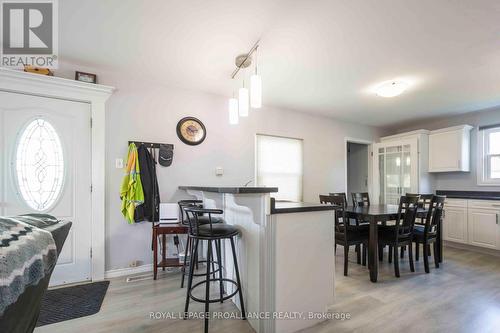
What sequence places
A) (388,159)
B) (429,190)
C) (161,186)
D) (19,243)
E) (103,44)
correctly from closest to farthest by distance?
1. (19,243)
2. (103,44)
3. (161,186)
4. (429,190)
5. (388,159)

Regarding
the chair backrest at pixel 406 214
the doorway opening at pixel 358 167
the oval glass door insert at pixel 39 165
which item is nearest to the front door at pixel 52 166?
the oval glass door insert at pixel 39 165

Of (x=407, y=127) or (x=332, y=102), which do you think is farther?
(x=407, y=127)

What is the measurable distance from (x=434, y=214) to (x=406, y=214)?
61cm

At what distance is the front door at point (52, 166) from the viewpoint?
89.1 inches

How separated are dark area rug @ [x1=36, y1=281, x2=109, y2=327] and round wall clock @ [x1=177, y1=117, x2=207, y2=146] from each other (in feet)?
6.20

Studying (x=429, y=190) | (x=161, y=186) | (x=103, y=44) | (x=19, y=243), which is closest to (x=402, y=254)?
(x=429, y=190)

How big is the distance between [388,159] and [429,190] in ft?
3.07

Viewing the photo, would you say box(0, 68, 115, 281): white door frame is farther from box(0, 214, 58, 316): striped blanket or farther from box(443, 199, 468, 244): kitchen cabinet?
box(443, 199, 468, 244): kitchen cabinet

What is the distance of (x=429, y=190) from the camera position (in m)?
4.53

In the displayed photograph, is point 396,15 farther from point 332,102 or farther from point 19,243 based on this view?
point 19,243

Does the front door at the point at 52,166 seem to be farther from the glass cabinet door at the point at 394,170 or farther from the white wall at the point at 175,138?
the glass cabinet door at the point at 394,170

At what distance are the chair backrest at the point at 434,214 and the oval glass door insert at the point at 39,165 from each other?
4277 millimetres

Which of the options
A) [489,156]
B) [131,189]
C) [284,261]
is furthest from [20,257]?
[489,156]

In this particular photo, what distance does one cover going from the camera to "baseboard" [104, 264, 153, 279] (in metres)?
2.61
